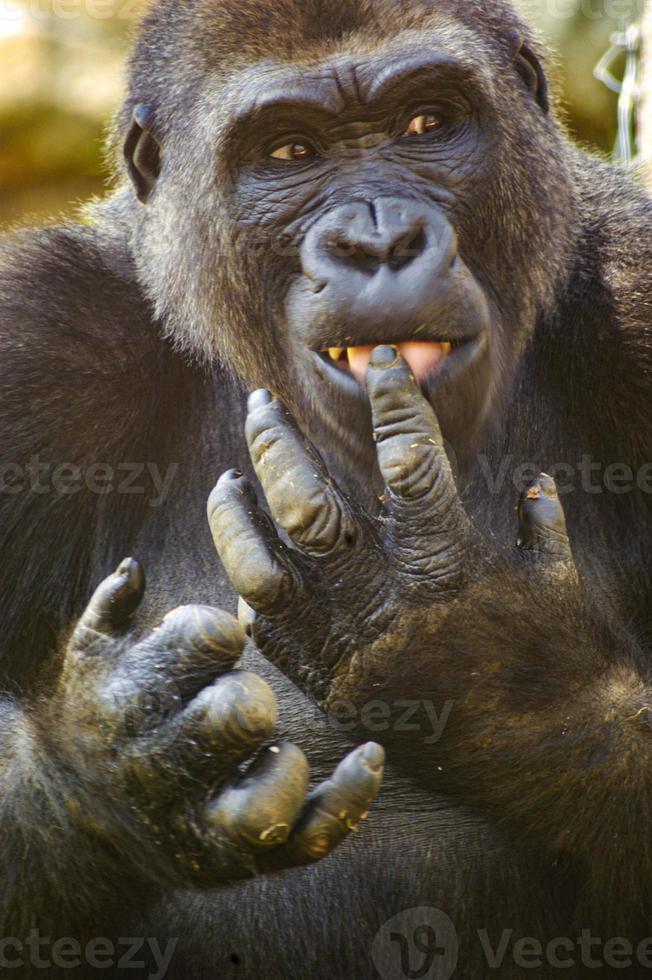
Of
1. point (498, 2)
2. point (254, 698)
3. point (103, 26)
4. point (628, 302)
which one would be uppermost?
point (103, 26)

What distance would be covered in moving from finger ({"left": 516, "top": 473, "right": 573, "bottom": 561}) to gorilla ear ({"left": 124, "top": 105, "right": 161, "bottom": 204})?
5.13 feet

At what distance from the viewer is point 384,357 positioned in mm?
2732

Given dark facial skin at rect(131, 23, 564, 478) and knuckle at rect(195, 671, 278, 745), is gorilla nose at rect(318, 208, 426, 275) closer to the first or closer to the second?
dark facial skin at rect(131, 23, 564, 478)

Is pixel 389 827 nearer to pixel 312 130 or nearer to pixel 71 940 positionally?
pixel 71 940

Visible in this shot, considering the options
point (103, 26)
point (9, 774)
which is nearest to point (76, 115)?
point (103, 26)

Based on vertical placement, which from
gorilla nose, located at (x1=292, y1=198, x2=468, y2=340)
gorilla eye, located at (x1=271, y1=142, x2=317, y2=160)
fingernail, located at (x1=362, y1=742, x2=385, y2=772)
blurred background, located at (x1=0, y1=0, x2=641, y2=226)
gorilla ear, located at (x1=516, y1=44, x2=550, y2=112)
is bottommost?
fingernail, located at (x1=362, y1=742, x2=385, y2=772)

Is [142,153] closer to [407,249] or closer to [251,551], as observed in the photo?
[407,249]

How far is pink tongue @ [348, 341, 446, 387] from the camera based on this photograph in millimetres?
2902

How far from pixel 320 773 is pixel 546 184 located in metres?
1.68

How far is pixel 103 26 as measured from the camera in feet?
35.3

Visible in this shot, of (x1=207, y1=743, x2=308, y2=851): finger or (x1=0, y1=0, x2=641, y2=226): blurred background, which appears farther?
(x1=0, y1=0, x2=641, y2=226): blurred background

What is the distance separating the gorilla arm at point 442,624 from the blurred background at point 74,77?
802cm

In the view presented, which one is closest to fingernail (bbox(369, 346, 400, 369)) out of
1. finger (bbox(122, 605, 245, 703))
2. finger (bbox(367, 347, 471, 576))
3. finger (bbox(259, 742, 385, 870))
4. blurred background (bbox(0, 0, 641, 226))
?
finger (bbox(367, 347, 471, 576))

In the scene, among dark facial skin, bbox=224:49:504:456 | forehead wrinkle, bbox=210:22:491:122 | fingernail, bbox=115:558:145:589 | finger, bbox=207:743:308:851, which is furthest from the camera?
forehead wrinkle, bbox=210:22:491:122
